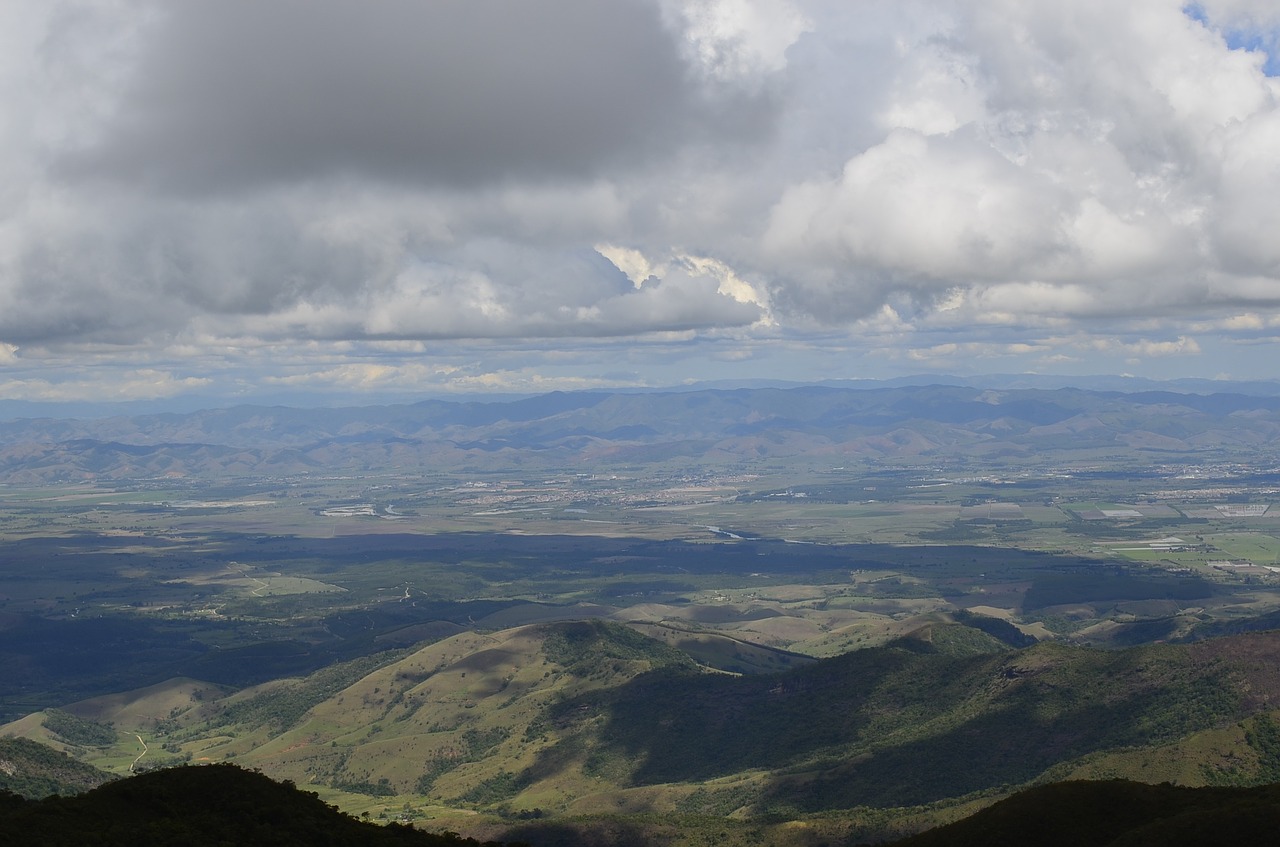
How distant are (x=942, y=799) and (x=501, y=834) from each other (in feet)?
210

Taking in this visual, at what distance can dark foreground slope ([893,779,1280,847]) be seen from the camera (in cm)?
9938

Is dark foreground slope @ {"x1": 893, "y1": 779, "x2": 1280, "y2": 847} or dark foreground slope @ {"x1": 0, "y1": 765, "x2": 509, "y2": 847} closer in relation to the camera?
dark foreground slope @ {"x1": 893, "y1": 779, "x2": 1280, "y2": 847}

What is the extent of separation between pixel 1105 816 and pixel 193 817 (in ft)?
263

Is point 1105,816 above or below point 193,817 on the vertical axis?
below

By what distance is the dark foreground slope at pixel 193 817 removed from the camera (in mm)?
99500

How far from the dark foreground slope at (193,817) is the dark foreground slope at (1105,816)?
162 feet

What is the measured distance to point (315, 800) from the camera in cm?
12800

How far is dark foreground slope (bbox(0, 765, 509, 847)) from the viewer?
9950 cm

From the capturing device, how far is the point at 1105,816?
114312mm

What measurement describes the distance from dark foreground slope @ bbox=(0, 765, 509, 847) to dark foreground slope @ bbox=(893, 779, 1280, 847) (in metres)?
49.3

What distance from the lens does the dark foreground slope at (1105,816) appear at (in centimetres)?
9938

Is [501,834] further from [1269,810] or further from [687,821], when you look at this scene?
[1269,810]

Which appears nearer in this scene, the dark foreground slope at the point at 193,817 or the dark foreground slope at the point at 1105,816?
the dark foreground slope at the point at 1105,816

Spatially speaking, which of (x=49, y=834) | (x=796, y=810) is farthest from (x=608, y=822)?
(x=49, y=834)
